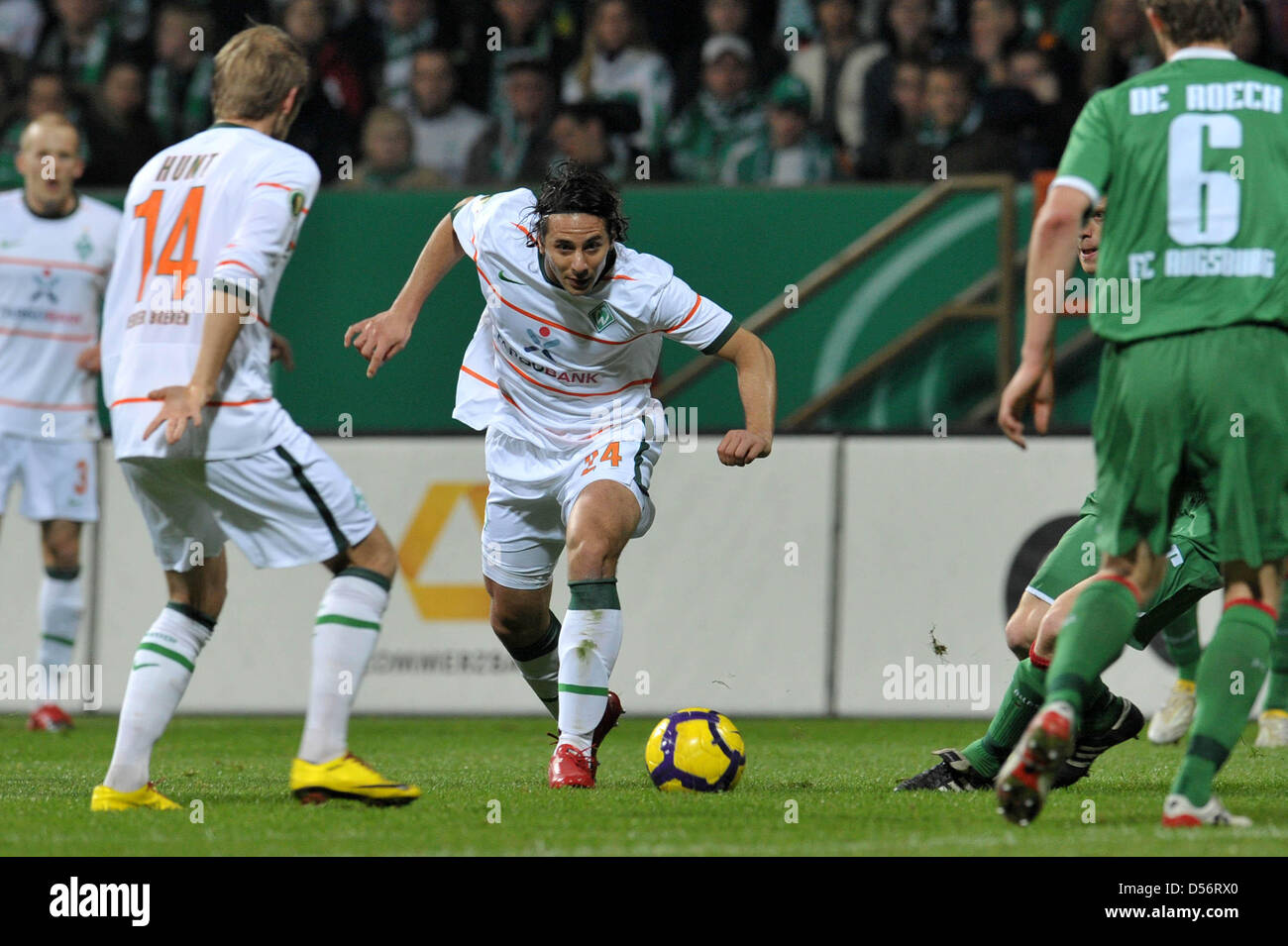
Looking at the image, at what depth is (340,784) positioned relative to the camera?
196 inches

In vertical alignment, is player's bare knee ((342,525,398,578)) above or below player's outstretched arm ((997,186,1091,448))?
below

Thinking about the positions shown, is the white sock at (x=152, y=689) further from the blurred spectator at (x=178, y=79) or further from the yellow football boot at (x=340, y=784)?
the blurred spectator at (x=178, y=79)

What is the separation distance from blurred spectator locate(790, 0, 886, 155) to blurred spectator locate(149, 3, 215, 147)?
148 inches

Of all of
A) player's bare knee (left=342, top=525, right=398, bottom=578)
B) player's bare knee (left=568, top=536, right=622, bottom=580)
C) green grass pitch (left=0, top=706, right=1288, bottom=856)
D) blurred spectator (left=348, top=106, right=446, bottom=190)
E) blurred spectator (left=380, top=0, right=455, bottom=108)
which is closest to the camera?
green grass pitch (left=0, top=706, right=1288, bottom=856)

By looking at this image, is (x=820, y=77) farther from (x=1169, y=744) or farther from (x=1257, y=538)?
(x=1257, y=538)

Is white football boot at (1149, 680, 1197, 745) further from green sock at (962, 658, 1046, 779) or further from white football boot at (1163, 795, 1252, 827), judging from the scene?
white football boot at (1163, 795, 1252, 827)

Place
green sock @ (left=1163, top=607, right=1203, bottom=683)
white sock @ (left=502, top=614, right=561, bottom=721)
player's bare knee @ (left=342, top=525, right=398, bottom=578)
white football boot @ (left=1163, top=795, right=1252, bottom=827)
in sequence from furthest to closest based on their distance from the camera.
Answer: green sock @ (left=1163, top=607, right=1203, bottom=683) < white sock @ (left=502, top=614, right=561, bottom=721) < player's bare knee @ (left=342, top=525, right=398, bottom=578) < white football boot @ (left=1163, top=795, right=1252, bottom=827)

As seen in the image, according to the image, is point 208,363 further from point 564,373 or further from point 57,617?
point 57,617

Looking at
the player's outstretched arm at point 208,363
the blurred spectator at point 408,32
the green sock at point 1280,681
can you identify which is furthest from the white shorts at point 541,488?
the blurred spectator at point 408,32

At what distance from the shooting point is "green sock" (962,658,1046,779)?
552 centimetres

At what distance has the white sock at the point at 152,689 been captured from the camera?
5.10 metres

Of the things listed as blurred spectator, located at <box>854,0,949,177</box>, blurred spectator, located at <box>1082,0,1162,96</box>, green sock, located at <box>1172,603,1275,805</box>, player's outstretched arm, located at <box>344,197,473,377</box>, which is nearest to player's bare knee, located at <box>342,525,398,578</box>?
player's outstretched arm, located at <box>344,197,473,377</box>

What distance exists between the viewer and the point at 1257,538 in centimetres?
441

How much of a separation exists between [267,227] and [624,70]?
22.5 ft
